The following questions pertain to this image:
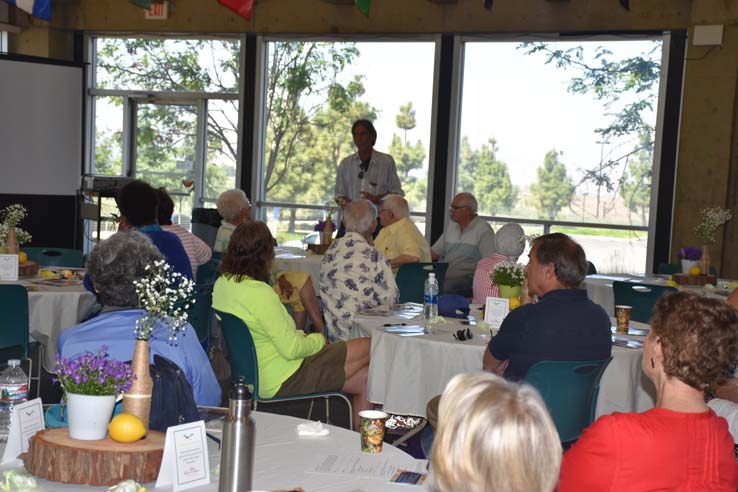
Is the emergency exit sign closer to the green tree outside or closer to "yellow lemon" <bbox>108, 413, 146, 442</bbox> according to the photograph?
the green tree outside

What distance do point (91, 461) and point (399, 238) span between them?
5.22 metres

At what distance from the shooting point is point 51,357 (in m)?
5.63

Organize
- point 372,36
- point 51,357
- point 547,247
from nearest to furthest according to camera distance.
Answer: point 547,247
point 51,357
point 372,36

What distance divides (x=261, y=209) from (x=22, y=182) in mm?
2925

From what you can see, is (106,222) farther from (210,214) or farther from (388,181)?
(388,181)

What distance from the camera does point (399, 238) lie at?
725 centimetres

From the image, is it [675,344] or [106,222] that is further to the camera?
[106,222]

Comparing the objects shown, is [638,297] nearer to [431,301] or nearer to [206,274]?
[431,301]

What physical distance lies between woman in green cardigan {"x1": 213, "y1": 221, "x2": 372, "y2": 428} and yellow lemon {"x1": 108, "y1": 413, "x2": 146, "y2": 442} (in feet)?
6.89

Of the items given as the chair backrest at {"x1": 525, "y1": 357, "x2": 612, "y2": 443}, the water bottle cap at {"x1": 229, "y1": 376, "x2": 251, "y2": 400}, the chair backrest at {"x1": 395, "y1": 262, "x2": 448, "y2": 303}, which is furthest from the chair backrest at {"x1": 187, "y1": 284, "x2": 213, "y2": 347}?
the water bottle cap at {"x1": 229, "y1": 376, "x2": 251, "y2": 400}

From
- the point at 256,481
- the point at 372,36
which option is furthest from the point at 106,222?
the point at 256,481

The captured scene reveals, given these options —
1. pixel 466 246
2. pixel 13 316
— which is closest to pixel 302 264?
pixel 466 246

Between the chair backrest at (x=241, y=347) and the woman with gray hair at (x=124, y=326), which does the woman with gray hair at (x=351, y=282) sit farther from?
the woman with gray hair at (x=124, y=326)

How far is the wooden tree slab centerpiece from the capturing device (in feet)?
7.02
